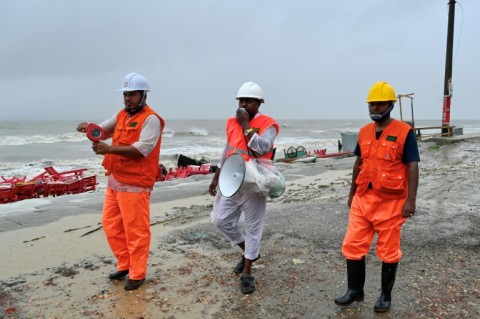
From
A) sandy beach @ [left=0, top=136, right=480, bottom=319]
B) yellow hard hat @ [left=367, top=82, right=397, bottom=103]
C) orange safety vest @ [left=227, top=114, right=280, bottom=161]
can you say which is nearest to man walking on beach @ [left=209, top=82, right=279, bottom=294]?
orange safety vest @ [left=227, top=114, right=280, bottom=161]

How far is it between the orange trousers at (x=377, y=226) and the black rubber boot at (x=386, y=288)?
8 cm

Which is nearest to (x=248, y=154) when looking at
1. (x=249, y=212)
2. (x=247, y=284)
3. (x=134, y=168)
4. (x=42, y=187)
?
(x=249, y=212)

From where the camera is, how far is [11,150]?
3078 centimetres

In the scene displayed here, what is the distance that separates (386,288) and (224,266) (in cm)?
168

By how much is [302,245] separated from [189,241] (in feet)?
4.60

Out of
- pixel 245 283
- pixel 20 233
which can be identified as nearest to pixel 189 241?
pixel 245 283

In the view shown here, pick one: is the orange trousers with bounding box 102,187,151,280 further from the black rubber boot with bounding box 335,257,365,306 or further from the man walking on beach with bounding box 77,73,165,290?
the black rubber boot with bounding box 335,257,365,306

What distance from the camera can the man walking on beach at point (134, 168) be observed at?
3.76 meters

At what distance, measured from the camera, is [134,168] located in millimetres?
3797

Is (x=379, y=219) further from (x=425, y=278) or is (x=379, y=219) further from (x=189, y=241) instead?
(x=189, y=241)

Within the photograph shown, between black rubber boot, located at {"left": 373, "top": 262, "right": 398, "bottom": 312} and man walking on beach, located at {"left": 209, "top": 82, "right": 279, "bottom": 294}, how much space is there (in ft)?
3.54

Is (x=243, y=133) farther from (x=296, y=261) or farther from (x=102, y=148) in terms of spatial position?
(x=296, y=261)

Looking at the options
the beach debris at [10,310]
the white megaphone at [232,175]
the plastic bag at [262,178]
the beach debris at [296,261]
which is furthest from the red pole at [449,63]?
the beach debris at [10,310]

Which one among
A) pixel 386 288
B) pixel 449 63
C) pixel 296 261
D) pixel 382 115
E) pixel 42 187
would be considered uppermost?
pixel 449 63
